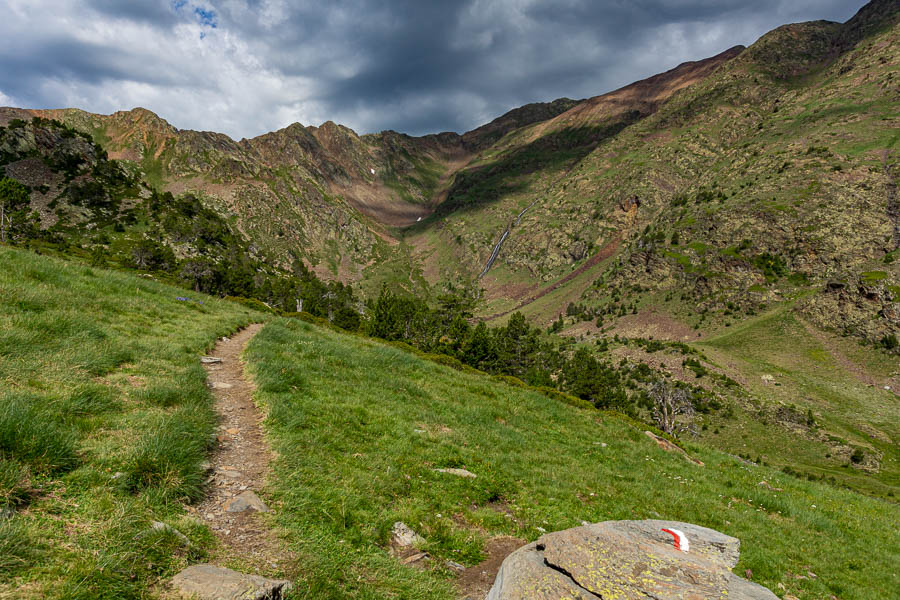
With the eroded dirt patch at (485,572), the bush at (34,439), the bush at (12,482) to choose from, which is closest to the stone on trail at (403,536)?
the eroded dirt patch at (485,572)

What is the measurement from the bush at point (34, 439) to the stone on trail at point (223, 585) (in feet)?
8.22

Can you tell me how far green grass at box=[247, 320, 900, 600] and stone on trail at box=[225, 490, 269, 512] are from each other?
28 cm

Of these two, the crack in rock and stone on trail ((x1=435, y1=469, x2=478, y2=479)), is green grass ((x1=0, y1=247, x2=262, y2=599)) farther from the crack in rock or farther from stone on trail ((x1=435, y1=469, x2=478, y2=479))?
stone on trail ((x1=435, y1=469, x2=478, y2=479))

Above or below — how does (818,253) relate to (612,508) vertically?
above

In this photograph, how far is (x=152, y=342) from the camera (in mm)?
11625

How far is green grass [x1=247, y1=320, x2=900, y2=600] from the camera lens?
6098 millimetres

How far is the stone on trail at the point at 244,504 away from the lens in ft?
18.5

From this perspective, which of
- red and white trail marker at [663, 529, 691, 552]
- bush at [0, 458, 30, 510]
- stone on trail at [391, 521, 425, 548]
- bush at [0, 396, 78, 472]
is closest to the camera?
bush at [0, 458, 30, 510]

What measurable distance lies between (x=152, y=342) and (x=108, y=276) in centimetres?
971

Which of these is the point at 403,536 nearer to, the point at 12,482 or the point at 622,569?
the point at 622,569

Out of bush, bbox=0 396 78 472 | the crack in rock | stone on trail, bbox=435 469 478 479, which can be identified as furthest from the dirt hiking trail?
stone on trail, bbox=435 469 478 479

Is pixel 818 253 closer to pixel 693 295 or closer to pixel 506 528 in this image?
pixel 693 295

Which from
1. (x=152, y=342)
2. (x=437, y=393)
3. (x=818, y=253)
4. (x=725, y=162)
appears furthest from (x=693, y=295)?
(x=152, y=342)

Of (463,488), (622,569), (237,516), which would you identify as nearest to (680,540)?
(622,569)
